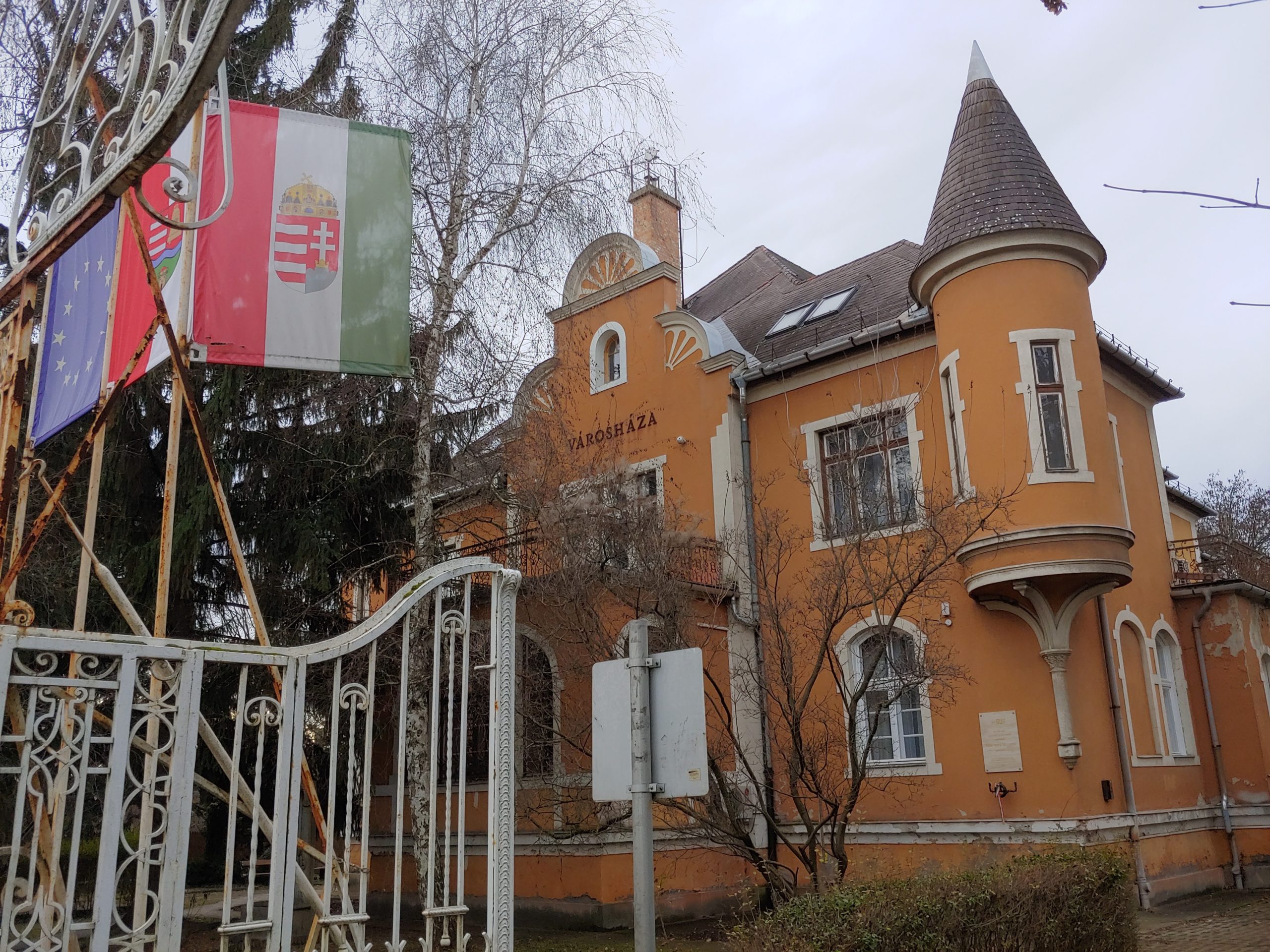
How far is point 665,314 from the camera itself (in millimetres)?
18328

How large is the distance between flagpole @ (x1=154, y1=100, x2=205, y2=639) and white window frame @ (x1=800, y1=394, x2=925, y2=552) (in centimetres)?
958

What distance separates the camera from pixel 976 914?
720cm

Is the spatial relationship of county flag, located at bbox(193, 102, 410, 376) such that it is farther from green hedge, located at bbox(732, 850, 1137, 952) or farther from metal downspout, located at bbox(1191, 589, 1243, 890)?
metal downspout, located at bbox(1191, 589, 1243, 890)

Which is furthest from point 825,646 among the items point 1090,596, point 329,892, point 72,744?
point 72,744

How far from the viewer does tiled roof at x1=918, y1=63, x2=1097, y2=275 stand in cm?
1456

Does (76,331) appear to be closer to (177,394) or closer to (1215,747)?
(177,394)

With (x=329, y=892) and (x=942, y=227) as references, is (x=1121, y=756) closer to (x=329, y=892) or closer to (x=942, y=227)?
(x=942, y=227)

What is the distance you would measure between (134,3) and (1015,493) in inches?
447

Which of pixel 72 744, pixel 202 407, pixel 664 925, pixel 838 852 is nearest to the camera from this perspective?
pixel 72 744

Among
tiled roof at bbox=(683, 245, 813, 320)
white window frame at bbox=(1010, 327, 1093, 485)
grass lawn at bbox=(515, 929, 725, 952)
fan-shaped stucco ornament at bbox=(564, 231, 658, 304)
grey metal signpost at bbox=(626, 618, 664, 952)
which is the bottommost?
grass lawn at bbox=(515, 929, 725, 952)

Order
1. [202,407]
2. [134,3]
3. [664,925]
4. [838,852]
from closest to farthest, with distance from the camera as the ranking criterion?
[134,3], [838,852], [202,407], [664,925]

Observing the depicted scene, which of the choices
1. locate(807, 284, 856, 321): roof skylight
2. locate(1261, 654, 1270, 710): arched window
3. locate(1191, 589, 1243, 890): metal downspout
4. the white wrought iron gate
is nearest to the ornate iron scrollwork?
the white wrought iron gate

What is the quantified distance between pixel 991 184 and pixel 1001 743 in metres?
7.70

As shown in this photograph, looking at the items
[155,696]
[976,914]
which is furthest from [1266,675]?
[155,696]
